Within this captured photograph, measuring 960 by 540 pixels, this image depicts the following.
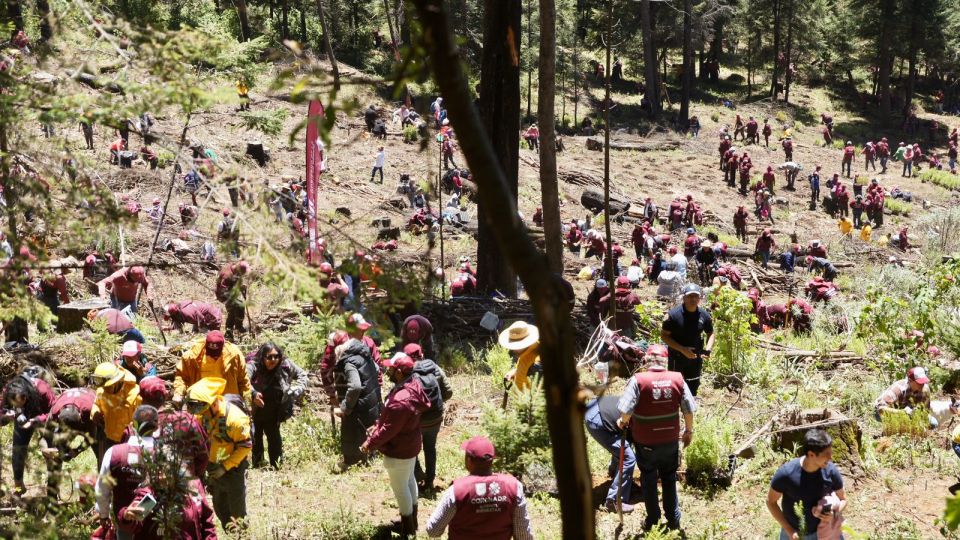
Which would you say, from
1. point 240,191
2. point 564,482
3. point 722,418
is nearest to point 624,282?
point 722,418

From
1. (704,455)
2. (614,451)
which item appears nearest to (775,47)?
(704,455)

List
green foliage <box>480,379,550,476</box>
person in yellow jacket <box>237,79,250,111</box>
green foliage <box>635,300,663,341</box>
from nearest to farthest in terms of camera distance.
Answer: person in yellow jacket <box>237,79,250,111</box>
green foliage <box>480,379,550,476</box>
green foliage <box>635,300,663,341</box>

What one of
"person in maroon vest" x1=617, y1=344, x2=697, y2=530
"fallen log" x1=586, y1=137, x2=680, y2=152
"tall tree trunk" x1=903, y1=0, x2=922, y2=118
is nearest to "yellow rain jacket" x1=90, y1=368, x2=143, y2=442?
"person in maroon vest" x1=617, y1=344, x2=697, y2=530

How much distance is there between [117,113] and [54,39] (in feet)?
4.42

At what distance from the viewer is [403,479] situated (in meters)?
7.32

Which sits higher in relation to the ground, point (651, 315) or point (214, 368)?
point (214, 368)

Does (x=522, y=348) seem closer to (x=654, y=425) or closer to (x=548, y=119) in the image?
Result: (x=654, y=425)

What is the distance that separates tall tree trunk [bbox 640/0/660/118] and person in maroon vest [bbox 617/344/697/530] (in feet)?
133

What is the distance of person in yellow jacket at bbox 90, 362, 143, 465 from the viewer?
7230 mm

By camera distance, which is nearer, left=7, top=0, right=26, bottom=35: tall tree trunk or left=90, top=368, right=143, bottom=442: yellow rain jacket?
left=7, top=0, right=26, bottom=35: tall tree trunk

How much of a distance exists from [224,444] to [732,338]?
693cm

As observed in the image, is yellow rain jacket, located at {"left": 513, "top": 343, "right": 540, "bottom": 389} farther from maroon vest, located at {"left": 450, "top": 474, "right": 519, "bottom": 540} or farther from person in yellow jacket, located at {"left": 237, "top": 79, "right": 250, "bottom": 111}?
person in yellow jacket, located at {"left": 237, "top": 79, "right": 250, "bottom": 111}

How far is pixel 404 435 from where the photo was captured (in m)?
7.23

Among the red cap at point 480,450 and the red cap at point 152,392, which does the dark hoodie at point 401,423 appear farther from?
the red cap at point 152,392
